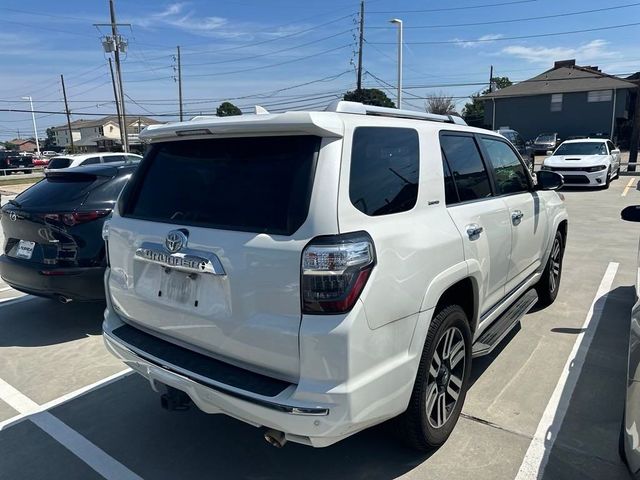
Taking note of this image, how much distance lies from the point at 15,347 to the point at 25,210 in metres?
1.33

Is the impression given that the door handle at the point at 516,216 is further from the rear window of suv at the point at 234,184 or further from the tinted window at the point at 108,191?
the tinted window at the point at 108,191

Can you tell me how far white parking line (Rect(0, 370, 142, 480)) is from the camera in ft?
9.29

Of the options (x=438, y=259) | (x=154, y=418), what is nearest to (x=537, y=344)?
(x=438, y=259)

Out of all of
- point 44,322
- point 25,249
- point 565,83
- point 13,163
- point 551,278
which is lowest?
point 44,322

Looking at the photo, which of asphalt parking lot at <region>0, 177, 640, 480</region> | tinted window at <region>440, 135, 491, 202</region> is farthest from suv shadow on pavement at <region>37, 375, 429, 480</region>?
tinted window at <region>440, 135, 491, 202</region>

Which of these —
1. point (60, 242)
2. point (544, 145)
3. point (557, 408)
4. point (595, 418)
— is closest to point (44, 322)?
point (60, 242)

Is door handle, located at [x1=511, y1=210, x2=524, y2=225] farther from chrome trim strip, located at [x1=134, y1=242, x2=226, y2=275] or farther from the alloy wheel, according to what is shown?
chrome trim strip, located at [x1=134, y1=242, x2=226, y2=275]

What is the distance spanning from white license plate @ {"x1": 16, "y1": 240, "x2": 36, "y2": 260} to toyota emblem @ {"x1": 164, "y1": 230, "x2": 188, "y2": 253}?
9.87ft

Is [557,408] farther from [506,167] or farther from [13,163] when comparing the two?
[13,163]

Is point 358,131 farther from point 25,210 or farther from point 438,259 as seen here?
point 25,210

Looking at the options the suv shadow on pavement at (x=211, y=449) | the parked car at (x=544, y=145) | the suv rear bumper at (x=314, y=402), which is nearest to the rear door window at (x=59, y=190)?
the suv shadow on pavement at (x=211, y=449)

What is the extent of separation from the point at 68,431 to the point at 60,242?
6.85 ft

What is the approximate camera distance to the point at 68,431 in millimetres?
3244

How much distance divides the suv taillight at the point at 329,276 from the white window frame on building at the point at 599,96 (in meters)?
46.3
